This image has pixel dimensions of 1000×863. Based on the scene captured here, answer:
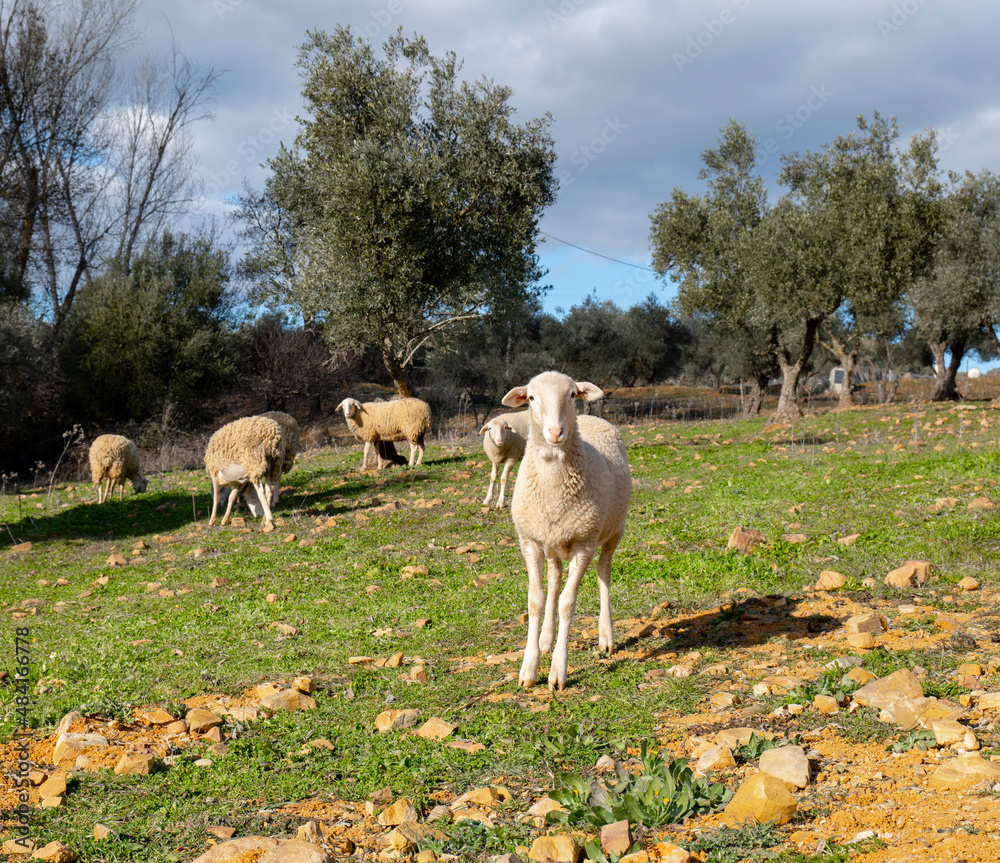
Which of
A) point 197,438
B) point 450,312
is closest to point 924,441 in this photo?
point 450,312

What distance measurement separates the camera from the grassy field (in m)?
3.96

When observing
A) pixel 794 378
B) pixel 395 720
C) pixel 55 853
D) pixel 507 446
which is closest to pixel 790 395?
pixel 794 378

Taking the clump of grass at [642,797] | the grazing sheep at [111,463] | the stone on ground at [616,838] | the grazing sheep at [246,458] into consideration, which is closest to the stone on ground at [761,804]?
the clump of grass at [642,797]

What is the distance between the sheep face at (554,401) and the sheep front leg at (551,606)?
102 cm

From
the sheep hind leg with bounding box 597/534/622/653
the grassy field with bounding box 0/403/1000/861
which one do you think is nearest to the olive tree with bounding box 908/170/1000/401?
the grassy field with bounding box 0/403/1000/861

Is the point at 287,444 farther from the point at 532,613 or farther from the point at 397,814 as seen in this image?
the point at 397,814

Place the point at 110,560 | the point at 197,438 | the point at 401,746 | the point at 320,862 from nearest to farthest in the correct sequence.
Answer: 1. the point at 320,862
2. the point at 401,746
3. the point at 110,560
4. the point at 197,438

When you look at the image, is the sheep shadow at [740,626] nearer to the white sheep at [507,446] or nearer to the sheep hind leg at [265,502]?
the white sheep at [507,446]

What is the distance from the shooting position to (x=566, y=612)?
5.27 m

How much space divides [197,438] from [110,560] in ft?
62.5

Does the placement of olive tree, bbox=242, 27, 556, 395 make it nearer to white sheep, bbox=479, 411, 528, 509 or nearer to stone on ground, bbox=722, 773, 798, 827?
white sheep, bbox=479, 411, 528, 509

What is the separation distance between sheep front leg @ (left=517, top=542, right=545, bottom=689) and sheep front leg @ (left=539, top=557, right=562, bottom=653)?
0.08 m

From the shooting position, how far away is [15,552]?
1201 centimetres

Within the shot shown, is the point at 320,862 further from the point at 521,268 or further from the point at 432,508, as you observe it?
the point at 521,268
